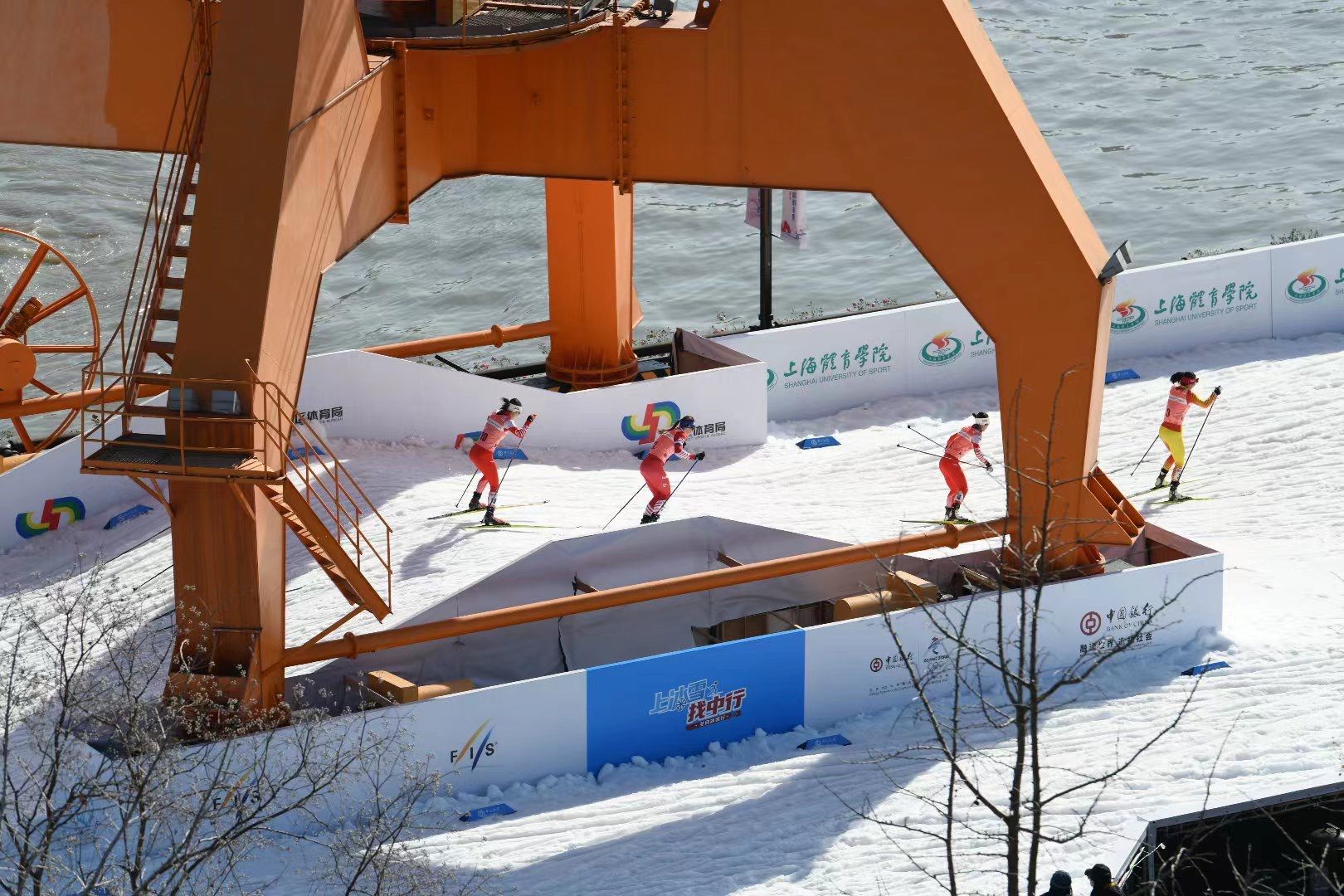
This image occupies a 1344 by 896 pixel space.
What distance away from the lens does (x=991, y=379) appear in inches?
1048

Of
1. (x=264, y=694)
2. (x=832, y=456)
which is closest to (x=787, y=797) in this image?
(x=264, y=694)

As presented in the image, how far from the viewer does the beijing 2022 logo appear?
89.2 feet

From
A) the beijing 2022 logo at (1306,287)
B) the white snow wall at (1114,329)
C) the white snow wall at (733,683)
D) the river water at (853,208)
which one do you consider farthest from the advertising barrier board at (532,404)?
the river water at (853,208)

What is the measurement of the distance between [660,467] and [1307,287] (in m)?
11.8

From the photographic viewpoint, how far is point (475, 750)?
16438 millimetres

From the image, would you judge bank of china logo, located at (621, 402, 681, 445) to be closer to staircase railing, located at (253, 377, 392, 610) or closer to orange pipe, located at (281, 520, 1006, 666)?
staircase railing, located at (253, 377, 392, 610)

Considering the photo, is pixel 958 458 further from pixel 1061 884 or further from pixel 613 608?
pixel 1061 884

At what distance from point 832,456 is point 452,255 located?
18.7 meters

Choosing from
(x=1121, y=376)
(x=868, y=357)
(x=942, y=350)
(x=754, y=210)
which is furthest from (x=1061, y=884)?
(x=754, y=210)

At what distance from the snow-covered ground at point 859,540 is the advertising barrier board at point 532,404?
0.27 metres

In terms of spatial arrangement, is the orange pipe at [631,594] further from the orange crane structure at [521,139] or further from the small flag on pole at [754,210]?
the small flag on pole at [754,210]

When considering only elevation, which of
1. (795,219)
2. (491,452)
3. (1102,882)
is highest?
(795,219)

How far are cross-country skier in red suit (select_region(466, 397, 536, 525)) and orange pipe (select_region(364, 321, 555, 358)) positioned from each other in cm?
310

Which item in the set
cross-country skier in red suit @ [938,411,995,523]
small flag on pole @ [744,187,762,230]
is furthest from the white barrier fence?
cross-country skier in red suit @ [938,411,995,523]
